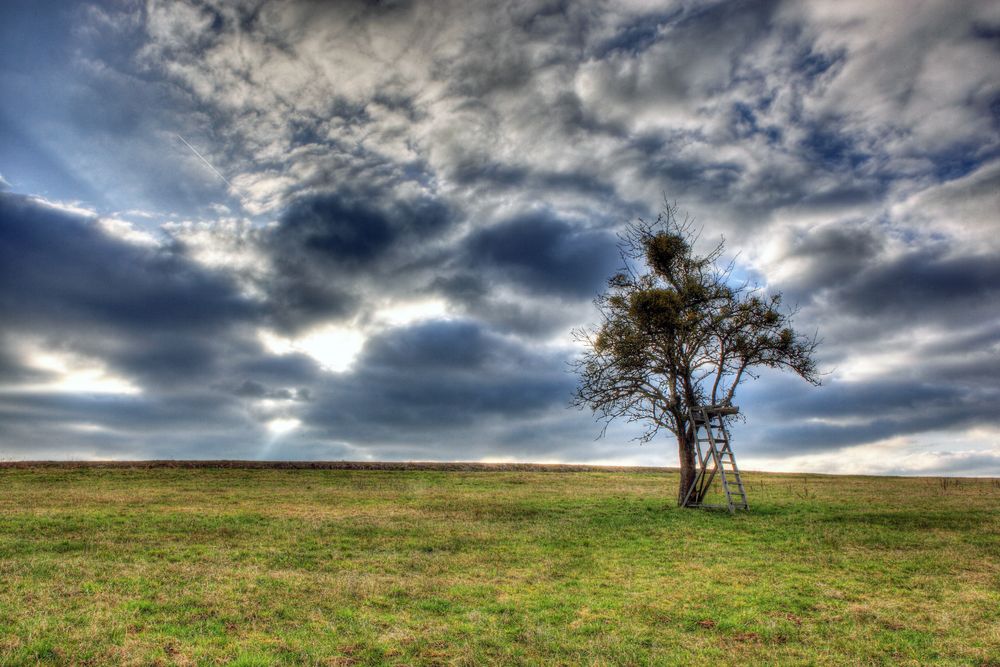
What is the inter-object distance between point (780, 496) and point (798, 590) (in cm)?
2608

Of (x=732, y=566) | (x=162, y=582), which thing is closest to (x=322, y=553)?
(x=162, y=582)

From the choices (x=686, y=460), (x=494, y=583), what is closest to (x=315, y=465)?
(x=686, y=460)

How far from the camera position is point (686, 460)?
3297 cm

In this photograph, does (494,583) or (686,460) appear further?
(686,460)

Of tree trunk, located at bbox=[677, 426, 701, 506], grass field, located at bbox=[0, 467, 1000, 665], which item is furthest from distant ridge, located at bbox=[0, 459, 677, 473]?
tree trunk, located at bbox=[677, 426, 701, 506]

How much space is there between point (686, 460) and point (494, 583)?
64.5 feet

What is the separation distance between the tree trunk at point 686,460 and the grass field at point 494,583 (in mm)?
1123

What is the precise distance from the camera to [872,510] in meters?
30.8

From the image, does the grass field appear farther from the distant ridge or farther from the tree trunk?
the distant ridge

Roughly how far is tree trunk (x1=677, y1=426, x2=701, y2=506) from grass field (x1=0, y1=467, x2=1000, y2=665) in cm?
112

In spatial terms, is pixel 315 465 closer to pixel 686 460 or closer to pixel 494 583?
pixel 686 460

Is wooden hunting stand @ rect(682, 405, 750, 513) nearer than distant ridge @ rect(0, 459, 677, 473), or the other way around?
wooden hunting stand @ rect(682, 405, 750, 513)

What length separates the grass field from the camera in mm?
11164

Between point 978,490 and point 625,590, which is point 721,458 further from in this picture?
point 978,490
